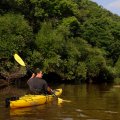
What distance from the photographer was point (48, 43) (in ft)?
145

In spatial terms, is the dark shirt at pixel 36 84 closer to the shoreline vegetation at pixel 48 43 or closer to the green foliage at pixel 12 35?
the shoreline vegetation at pixel 48 43

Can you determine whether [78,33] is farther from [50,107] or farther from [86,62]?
[50,107]

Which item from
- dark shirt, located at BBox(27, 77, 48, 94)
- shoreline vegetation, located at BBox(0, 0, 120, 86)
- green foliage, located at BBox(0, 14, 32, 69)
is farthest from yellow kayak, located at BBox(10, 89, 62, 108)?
green foliage, located at BBox(0, 14, 32, 69)

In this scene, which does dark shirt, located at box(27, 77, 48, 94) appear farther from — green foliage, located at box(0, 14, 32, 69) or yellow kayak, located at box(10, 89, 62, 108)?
green foliage, located at box(0, 14, 32, 69)

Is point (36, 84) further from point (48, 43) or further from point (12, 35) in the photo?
point (48, 43)

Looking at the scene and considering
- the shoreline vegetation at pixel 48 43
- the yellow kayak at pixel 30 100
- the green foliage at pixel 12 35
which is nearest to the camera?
the yellow kayak at pixel 30 100

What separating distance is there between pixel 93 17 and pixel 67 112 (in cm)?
5468

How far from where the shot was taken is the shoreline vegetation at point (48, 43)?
132ft

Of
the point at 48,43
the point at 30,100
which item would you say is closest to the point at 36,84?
the point at 30,100

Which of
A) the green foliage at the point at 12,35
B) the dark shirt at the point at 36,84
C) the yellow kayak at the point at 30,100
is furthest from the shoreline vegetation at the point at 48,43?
the dark shirt at the point at 36,84

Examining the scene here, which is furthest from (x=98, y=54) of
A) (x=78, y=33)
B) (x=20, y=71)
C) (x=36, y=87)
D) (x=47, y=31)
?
(x=36, y=87)

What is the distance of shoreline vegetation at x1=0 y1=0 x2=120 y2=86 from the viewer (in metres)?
40.2

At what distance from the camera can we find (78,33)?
198 feet

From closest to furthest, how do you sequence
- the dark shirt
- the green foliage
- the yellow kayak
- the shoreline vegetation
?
1. the yellow kayak
2. the dark shirt
3. the green foliage
4. the shoreline vegetation
